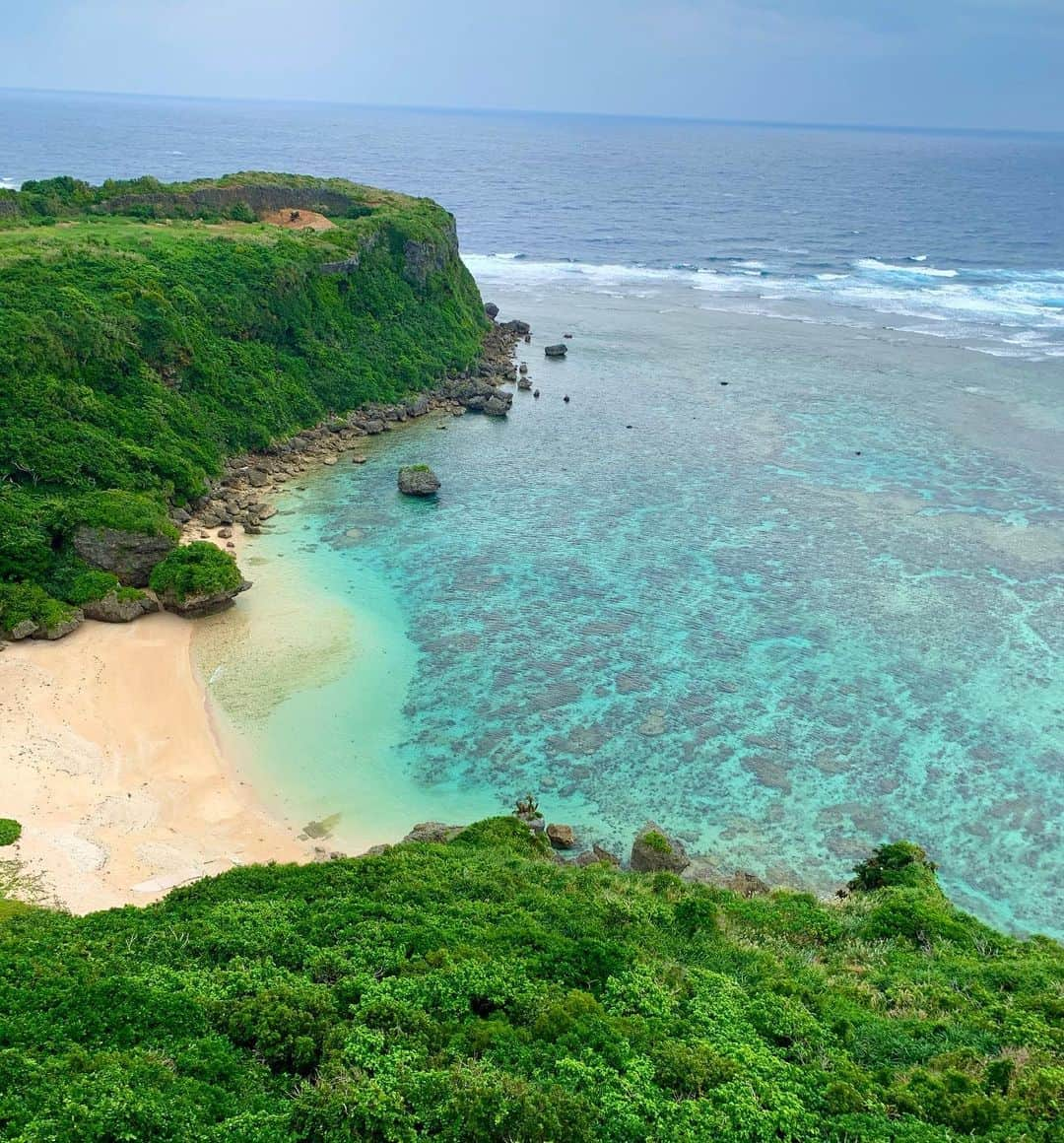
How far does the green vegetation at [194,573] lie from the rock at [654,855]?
23663mm

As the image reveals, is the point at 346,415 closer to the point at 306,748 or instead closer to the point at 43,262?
the point at 43,262

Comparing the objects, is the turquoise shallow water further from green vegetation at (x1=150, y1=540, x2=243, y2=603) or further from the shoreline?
green vegetation at (x1=150, y1=540, x2=243, y2=603)

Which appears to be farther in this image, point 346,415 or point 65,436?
point 346,415

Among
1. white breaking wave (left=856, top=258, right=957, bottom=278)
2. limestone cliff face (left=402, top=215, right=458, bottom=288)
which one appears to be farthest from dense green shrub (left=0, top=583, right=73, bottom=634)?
white breaking wave (left=856, top=258, right=957, bottom=278)

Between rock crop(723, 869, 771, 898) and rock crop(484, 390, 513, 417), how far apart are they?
162ft

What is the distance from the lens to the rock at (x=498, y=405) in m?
72.7

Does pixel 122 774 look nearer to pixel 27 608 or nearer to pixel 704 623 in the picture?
pixel 27 608

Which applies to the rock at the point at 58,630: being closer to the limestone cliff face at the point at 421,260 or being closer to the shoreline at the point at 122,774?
the shoreline at the point at 122,774

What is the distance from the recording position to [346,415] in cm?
6850

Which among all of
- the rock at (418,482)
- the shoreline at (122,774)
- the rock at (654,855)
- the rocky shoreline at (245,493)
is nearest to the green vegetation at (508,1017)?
the rock at (654,855)

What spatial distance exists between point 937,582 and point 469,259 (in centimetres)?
10521

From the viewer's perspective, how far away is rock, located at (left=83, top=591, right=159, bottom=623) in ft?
135

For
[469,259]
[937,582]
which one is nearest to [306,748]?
[937,582]

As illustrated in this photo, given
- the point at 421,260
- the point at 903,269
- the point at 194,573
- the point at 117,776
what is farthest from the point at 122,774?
the point at 903,269
